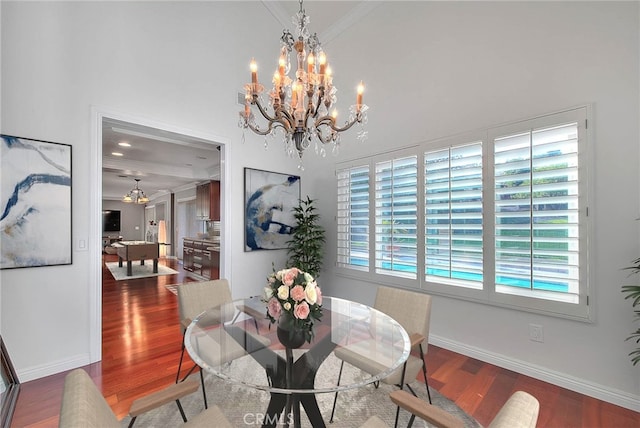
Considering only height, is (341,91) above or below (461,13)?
below

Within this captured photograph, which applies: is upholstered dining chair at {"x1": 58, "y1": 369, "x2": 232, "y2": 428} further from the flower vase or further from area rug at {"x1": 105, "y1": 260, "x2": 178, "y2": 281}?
area rug at {"x1": 105, "y1": 260, "x2": 178, "y2": 281}

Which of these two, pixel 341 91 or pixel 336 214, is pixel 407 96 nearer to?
pixel 341 91

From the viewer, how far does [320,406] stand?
2.02 meters

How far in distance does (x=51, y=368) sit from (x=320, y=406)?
95.0 inches

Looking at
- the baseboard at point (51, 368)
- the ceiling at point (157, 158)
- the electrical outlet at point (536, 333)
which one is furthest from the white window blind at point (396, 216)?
the baseboard at point (51, 368)

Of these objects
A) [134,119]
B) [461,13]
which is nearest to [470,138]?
[461,13]

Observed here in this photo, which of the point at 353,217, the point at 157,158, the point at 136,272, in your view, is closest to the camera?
the point at 353,217

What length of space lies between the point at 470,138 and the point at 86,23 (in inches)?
155

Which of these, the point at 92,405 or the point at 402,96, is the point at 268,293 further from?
the point at 402,96

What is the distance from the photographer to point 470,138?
9.01 ft

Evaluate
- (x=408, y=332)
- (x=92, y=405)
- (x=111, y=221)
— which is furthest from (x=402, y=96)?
(x=111, y=221)

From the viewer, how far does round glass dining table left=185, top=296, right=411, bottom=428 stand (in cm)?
133

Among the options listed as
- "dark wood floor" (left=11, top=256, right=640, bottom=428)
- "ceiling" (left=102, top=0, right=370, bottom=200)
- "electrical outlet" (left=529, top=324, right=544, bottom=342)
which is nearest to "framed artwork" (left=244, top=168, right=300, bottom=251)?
"ceiling" (left=102, top=0, right=370, bottom=200)

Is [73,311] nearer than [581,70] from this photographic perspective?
No
